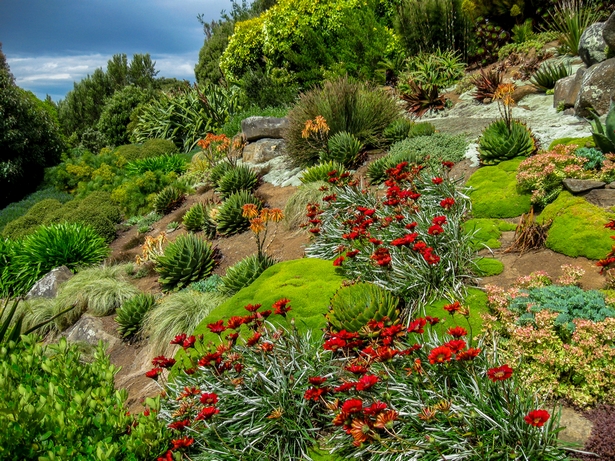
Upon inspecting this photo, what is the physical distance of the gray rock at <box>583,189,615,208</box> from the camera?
16.8ft

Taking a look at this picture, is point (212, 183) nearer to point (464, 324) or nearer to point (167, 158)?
point (167, 158)

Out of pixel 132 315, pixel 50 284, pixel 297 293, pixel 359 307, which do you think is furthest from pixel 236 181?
pixel 359 307

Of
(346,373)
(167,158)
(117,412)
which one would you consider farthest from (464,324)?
(167,158)

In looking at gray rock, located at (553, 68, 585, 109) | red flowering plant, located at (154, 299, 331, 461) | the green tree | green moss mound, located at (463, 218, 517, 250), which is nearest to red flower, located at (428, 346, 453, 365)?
red flowering plant, located at (154, 299, 331, 461)

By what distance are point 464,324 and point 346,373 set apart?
1.18m

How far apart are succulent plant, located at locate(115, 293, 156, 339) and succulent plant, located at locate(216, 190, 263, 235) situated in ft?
7.81

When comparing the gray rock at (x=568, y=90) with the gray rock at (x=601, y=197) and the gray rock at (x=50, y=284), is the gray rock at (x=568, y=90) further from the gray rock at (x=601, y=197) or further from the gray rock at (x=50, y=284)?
the gray rock at (x=50, y=284)

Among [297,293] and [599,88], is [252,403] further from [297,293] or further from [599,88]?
[599,88]

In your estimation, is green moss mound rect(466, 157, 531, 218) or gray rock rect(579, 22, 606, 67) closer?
green moss mound rect(466, 157, 531, 218)

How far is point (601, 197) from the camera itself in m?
5.19

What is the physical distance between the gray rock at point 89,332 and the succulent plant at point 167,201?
465 centimetres

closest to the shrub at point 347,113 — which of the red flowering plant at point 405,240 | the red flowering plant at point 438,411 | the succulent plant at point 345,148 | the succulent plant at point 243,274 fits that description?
the succulent plant at point 345,148

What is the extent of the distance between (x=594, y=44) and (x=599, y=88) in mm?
1763

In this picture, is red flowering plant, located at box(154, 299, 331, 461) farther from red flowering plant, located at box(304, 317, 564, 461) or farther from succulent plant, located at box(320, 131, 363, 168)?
succulent plant, located at box(320, 131, 363, 168)
